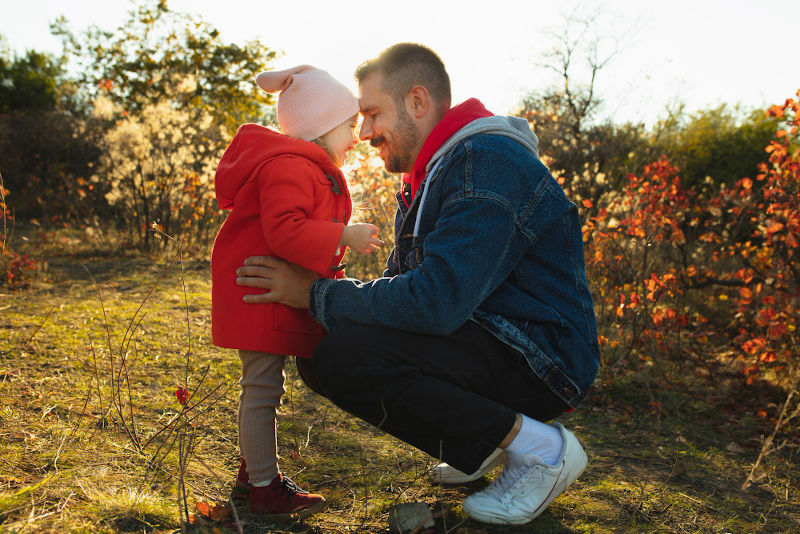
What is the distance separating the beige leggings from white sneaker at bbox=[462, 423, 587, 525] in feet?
2.06

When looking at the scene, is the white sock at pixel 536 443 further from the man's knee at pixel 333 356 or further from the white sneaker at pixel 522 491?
the man's knee at pixel 333 356

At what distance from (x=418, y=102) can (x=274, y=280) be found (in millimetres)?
881

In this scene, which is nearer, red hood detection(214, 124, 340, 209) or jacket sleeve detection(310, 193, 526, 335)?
jacket sleeve detection(310, 193, 526, 335)

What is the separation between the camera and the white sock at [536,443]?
192cm

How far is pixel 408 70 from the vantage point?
2.34m

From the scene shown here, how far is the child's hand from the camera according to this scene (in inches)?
78.6

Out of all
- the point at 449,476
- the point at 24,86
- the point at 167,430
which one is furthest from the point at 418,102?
the point at 24,86

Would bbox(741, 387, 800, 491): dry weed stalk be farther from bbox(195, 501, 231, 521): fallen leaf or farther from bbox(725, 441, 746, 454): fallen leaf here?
bbox(195, 501, 231, 521): fallen leaf

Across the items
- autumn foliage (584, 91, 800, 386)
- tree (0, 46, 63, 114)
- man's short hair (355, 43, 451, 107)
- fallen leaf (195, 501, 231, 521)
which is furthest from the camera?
tree (0, 46, 63, 114)

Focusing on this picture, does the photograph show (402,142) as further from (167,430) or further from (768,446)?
(768,446)

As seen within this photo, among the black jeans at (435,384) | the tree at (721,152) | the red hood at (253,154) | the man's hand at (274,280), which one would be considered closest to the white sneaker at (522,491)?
the black jeans at (435,384)

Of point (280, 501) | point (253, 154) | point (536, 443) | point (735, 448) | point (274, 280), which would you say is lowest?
point (735, 448)

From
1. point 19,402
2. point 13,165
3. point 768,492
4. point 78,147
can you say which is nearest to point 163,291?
point 19,402

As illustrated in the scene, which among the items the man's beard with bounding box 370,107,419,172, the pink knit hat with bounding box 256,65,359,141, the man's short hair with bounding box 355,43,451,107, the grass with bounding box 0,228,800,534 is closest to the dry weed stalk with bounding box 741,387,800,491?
the grass with bounding box 0,228,800,534
